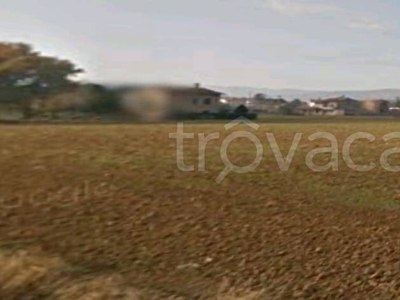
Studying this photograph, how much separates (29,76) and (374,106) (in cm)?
907

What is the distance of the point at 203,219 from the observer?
22.3 feet

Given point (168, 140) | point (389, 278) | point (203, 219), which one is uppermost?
point (168, 140)

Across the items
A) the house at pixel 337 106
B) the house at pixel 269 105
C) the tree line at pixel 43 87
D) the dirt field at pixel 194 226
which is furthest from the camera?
the house at pixel 337 106

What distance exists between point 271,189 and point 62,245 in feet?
11.7

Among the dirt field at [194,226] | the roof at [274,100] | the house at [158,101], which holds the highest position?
the roof at [274,100]

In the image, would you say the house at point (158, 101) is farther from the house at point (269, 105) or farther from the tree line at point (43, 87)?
the house at point (269, 105)

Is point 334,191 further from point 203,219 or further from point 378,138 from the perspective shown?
point 378,138

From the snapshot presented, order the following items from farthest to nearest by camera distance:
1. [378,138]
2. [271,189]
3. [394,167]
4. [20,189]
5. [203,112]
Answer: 1. [378,138]
2. [394,167]
3. [271,189]
4. [20,189]
5. [203,112]

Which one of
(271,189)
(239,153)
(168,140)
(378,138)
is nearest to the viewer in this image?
(271,189)

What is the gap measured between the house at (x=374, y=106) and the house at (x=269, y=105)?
2.13 metres

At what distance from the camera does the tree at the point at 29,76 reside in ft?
17.1

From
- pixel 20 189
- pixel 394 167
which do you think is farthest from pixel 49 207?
pixel 394 167

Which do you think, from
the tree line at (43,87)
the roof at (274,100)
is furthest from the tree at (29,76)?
the roof at (274,100)

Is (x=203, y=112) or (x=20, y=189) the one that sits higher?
(x=203, y=112)
